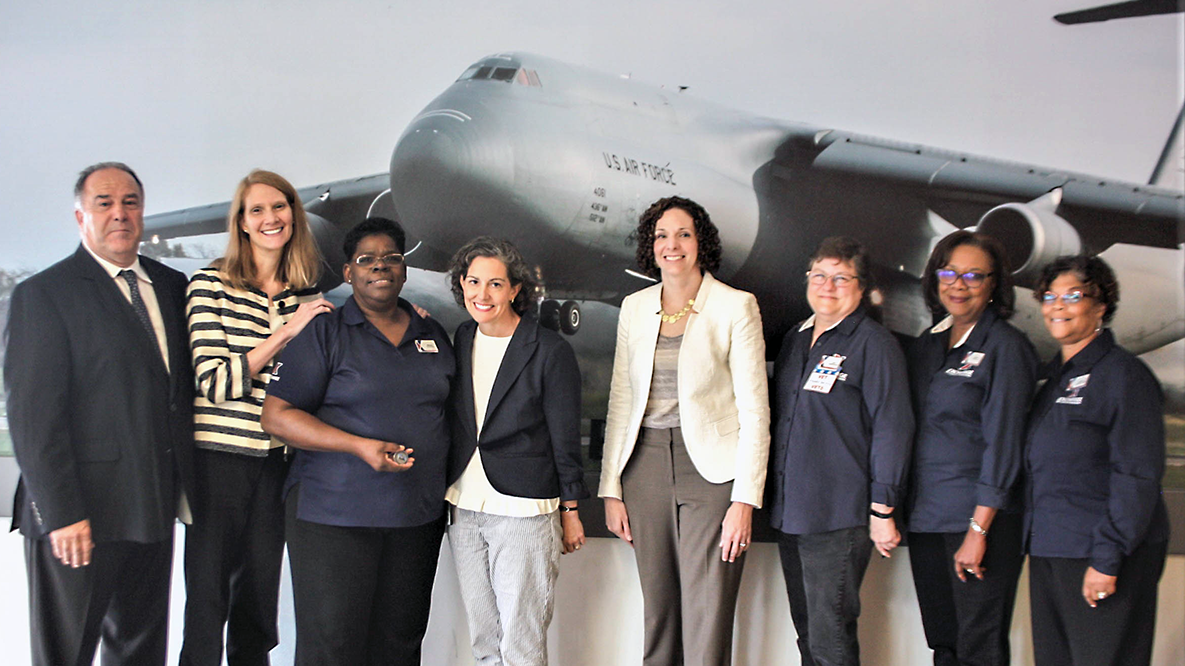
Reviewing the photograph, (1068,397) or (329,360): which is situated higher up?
(329,360)

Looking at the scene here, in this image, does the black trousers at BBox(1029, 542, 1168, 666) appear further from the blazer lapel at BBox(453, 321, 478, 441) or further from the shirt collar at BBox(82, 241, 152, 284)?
the shirt collar at BBox(82, 241, 152, 284)

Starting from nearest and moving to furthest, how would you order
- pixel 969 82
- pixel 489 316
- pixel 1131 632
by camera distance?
pixel 1131 632 < pixel 489 316 < pixel 969 82

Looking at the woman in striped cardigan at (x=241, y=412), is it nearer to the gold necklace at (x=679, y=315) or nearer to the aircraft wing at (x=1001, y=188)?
the gold necklace at (x=679, y=315)

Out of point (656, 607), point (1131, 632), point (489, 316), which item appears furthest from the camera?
point (656, 607)

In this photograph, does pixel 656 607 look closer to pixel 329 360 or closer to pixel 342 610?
pixel 342 610

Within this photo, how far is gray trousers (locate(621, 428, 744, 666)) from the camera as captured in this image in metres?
1.90

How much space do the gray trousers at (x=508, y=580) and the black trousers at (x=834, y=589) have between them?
630 millimetres

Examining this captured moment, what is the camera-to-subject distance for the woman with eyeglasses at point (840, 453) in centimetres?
181

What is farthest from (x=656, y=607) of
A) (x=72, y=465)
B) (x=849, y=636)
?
(x=72, y=465)

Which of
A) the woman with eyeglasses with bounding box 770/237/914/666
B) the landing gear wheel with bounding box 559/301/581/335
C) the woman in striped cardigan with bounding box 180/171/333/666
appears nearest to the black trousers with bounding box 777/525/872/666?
the woman with eyeglasses with bounding box 770/237/914/666

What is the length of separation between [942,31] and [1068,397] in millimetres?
1414

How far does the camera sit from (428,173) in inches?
101

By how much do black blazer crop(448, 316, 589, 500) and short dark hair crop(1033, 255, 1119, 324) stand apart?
120cm

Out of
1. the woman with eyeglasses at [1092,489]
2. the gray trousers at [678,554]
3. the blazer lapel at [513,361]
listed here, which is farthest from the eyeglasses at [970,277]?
the blazer lapel at [513,361]
